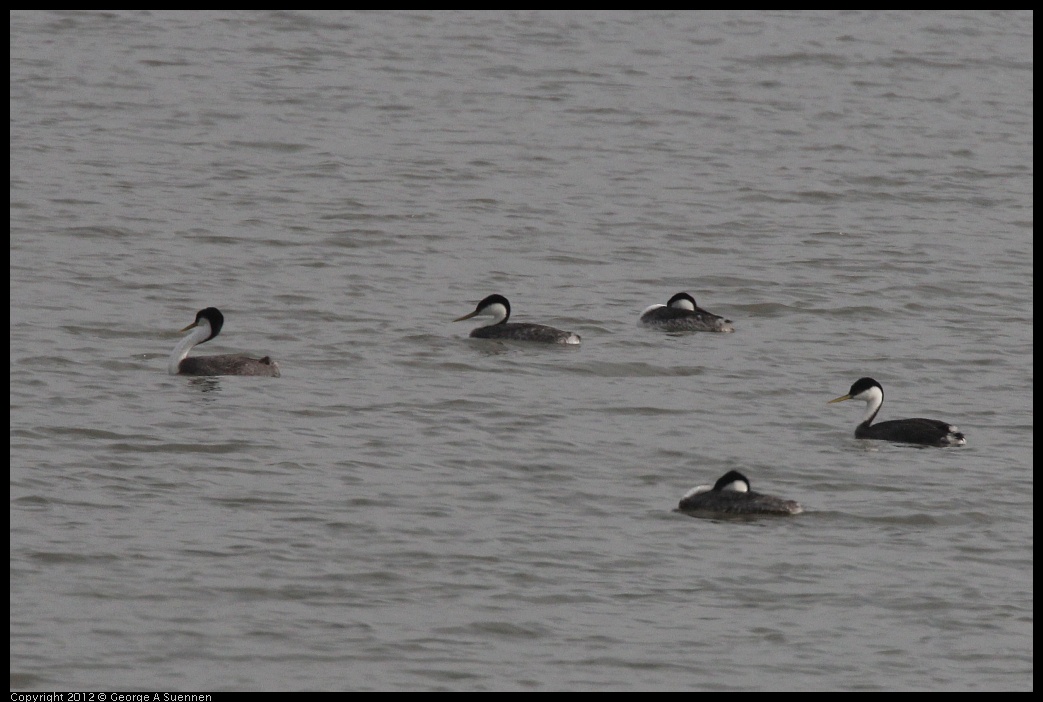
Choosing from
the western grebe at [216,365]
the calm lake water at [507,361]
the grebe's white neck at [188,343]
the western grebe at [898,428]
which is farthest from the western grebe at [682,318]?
the grebe's white neck at [188,343]

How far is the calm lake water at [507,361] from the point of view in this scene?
11750mm

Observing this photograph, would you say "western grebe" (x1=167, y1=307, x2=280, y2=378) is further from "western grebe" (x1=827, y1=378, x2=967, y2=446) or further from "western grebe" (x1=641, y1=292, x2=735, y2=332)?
"western grebe" (x1=827, y1=378, x2=967, y2=446)

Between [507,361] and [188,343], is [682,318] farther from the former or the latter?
[188,343]

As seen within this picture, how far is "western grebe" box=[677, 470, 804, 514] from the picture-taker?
14016 mm

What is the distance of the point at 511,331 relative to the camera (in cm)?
1997

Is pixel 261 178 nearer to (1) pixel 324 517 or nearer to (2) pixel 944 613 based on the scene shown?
(1) pixel 324 517

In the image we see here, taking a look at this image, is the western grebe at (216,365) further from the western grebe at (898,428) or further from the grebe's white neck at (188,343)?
the western grebe at (898,428)

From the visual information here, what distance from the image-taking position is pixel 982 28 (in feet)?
139

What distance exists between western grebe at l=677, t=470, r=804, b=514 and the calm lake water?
145 millimetres

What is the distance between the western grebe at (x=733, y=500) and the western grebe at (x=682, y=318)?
632 centimetres

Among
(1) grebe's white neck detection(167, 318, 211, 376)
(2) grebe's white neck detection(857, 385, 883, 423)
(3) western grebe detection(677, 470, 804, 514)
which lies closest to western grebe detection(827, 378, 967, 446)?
(2) grebe's white neck detection(857, 385, 883, 423)

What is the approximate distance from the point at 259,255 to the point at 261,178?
4675 mm

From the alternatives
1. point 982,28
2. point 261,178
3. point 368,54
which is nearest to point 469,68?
point 368,54

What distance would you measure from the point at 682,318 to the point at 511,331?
1818 mm
